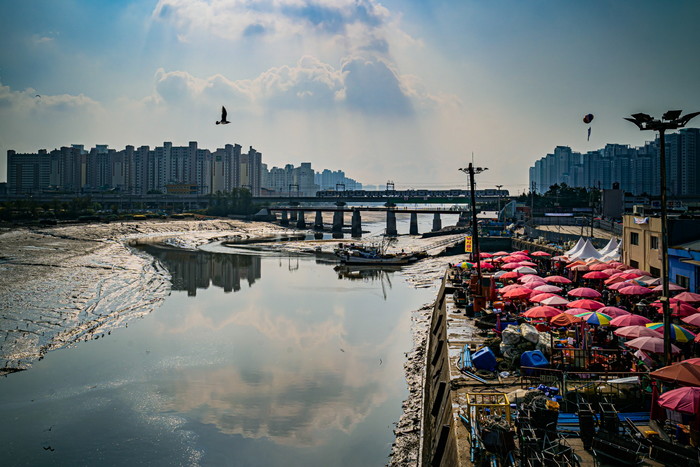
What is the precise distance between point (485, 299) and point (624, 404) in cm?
1139

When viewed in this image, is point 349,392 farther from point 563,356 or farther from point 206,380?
point 563,356

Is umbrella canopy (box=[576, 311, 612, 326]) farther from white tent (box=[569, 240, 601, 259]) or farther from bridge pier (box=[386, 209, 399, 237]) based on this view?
bridge pier (box=[386, 209, 399, 237])

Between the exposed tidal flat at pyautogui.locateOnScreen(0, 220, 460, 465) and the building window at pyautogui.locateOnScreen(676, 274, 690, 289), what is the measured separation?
1329cm

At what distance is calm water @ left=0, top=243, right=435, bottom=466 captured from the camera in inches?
606

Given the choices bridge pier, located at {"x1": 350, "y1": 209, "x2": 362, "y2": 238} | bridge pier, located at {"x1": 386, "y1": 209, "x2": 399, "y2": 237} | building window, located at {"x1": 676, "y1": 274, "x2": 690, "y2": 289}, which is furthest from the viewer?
bridge pier, located at {"x1": 350, "y1": 209, "x2": 362, "y2": 238}

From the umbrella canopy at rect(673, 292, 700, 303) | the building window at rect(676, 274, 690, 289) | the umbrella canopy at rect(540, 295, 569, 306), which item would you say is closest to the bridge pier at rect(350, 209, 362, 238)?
the building window at rect(676, 274, 690, 289)

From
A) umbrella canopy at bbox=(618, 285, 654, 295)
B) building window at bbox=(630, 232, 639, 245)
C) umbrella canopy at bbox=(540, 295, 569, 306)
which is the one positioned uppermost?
building window at bbox=(630, 232, 639, 245)

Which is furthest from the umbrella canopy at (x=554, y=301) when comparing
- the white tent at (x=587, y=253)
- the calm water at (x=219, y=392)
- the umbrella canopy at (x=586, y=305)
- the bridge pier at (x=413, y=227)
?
the bridge pier at (x=413, y=227)

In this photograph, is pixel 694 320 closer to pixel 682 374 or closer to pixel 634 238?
pixel 682 374

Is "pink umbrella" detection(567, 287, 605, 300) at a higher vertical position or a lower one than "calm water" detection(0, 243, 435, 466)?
higher

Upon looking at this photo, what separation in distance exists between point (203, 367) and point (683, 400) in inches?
723

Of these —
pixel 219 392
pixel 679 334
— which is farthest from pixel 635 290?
pixel 219 392

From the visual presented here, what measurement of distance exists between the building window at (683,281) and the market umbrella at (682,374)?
15.8 metres

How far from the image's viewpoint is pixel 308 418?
57.4ft
